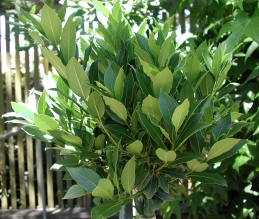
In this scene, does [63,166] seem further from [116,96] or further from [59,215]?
[59,215]

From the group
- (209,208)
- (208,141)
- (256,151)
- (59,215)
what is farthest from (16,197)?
(208,141)

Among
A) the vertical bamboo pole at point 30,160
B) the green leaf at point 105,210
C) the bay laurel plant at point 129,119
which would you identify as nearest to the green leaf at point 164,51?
the bay laurel plant at point 129,119

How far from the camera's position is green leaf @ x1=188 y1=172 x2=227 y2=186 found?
0.71 m

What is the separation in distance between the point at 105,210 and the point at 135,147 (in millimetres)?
129

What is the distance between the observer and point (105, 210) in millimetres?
613

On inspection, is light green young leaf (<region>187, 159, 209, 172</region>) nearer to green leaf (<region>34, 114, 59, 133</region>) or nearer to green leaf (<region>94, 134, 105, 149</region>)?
green leaf (<region>94, 134, 105, 149</region>)

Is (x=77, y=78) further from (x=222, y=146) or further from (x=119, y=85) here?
(x=222, y=146)

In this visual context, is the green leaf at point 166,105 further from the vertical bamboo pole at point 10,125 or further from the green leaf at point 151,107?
the vertical bamboo pole at point 10,125

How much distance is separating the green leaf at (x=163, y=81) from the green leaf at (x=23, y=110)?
1.07 feet

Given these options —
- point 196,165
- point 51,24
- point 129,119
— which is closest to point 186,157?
point 196,165

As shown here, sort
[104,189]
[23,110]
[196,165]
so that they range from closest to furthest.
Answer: [104,189] < [196,165] < [23,110]

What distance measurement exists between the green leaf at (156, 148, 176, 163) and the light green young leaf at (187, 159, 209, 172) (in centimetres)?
6

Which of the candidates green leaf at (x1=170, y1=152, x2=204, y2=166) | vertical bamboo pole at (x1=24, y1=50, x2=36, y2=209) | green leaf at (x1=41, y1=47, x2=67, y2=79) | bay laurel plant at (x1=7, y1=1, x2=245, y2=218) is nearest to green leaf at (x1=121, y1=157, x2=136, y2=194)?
bay laurel plant at (x1=7, y1=1, x2=245, y2=218)

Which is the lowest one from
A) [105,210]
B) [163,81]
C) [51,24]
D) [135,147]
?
[105,210]
